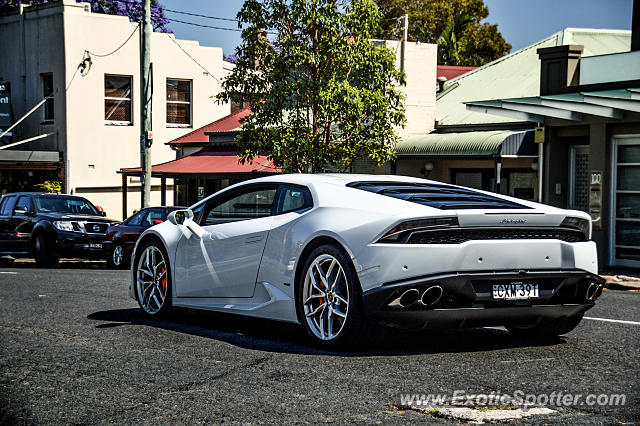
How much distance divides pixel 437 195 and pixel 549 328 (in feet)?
4.72

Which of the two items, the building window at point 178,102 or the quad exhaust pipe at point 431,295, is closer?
the quad exhaust pipe at point 431,295

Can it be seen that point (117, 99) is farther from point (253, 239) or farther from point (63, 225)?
point (253, 239)

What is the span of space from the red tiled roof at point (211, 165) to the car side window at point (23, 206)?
700 cm

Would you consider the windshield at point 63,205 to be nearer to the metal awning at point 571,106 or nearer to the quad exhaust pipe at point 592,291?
the metal awning at point 571,106

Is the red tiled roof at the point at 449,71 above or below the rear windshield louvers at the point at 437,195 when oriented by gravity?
above

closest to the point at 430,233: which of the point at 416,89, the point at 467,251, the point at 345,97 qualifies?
the point at 467,251

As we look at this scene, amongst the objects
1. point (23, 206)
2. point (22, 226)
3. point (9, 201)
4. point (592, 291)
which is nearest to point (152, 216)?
point (22, 226)

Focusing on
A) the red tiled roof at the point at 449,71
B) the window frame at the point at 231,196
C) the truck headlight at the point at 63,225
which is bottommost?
the truck headlight at the point at 63,225

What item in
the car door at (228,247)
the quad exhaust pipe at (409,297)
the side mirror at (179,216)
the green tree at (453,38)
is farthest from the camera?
the green tree at (453,38)

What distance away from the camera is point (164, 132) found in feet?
121

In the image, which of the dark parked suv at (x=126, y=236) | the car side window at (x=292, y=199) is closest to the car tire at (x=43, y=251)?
the dark parked suv at (x=126, y=236)

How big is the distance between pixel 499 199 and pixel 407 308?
142 centimetres

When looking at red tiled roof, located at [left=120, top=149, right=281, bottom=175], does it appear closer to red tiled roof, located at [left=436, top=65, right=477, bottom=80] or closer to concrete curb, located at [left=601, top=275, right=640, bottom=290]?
red tiled roof, located at [left=436, top=65, right=477, bottom=80]

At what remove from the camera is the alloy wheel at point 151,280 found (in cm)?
890
